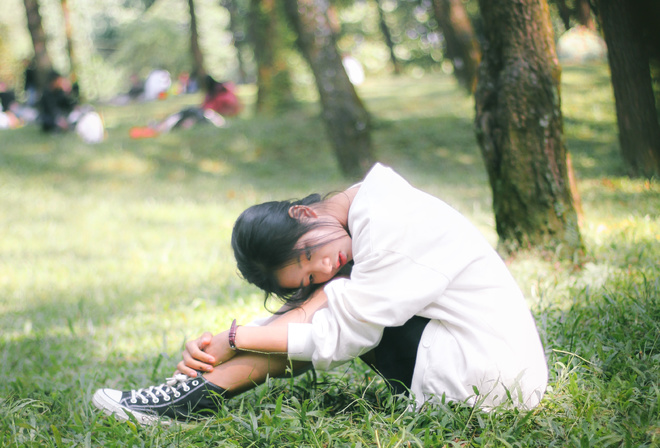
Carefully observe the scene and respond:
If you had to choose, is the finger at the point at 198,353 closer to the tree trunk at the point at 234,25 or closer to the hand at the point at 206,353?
the hand at the point at 206,353

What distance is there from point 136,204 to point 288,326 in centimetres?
565

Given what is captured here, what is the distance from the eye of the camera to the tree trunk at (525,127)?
3.25m

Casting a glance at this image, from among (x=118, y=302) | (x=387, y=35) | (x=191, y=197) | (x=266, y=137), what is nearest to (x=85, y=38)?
(x=387, y=35)

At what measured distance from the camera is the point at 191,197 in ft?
24.3

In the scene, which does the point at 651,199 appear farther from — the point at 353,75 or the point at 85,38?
the point at 85,38

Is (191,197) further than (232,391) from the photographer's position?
Yes

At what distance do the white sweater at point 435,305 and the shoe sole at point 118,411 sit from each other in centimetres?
65

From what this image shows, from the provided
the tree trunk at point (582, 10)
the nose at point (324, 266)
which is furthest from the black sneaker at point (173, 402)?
the tree trunk at point (582, 10)

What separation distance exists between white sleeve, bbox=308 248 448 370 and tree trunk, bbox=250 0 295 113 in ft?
35.8

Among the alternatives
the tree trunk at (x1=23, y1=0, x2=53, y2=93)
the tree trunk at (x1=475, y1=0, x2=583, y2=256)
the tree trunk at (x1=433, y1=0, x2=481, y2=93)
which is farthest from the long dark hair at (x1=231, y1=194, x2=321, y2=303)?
the tree trunk at (x1=23, y1=0, x2=53, y2=93)

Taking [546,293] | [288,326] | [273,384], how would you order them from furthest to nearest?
[546,293], [273,384], [288,326]

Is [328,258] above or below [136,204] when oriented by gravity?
above

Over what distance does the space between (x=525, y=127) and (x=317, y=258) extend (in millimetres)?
1838

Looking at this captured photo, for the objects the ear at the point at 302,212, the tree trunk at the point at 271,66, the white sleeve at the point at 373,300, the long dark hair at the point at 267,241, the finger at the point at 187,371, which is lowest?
the finger at the point at 187,371
